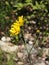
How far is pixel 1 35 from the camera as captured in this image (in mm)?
4832

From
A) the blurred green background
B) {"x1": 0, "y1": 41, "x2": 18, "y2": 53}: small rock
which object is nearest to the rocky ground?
{"x1": 0, "y1": 41, "x2": 18, "y2": 53}: small rock

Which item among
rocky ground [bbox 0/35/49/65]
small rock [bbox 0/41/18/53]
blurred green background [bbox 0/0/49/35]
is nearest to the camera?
rocky ground [bbox 0/35/49/65]

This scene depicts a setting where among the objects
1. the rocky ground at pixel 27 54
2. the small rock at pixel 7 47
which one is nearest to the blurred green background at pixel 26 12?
the small rock at pixel 7 47

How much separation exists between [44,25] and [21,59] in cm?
110

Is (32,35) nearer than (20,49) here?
No

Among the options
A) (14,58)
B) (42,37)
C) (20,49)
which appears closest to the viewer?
(14,58)

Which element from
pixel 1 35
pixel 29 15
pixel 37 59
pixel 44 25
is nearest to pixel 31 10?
pixel 29 15

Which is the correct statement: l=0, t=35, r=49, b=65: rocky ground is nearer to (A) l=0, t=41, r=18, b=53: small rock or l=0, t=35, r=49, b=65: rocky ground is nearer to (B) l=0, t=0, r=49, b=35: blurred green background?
(A) l=0, t=41, r=18, b=53: small rock

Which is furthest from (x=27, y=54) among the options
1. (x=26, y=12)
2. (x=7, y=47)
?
(x=26, y=12)

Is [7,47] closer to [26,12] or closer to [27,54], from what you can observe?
[27,54]

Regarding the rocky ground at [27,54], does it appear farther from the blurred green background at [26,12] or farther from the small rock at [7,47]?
the blurred green background at [26,12]

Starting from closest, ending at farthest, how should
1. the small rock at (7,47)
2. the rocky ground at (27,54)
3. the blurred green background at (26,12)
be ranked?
1. the rocky ground at (27,54)
2. the small rock at (7,47)
3. the blurred green background at (26,12)

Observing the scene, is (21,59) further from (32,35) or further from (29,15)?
(29,15)

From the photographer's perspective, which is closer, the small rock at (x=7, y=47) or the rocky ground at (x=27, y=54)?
the rocky ground at (x=27, y=54)
